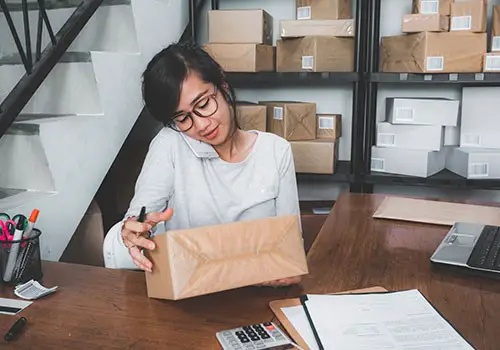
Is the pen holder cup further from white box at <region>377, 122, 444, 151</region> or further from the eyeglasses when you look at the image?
white box at <region>377, 122, 444, 151</region>

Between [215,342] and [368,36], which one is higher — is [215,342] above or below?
below

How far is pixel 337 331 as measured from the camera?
0.83 meters

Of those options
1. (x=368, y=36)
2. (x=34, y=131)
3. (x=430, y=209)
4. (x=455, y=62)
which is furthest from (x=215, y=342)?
(x=368, y=36)

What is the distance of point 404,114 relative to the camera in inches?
96.8

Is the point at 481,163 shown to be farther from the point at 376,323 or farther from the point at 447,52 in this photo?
the point at 376,323

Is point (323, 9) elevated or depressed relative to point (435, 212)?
elevated

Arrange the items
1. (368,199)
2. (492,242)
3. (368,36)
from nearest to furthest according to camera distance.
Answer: (492,242), (368,199), (368,36)

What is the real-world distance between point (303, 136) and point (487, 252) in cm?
145

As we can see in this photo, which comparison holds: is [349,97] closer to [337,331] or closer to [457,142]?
[457,142]

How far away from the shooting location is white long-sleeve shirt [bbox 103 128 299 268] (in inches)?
57.7

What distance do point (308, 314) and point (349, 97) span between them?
2167mm

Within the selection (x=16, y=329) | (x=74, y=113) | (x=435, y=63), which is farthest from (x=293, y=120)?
(x=16, y=329)

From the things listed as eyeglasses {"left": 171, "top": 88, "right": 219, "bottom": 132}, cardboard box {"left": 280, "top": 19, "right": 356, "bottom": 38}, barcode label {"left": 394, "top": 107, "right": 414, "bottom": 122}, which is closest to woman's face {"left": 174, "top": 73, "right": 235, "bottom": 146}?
eyeglasses {"left": 171, "top": 88, "right": 219, "bottom": 132}

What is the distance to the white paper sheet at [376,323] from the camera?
0.80 meters
